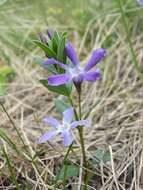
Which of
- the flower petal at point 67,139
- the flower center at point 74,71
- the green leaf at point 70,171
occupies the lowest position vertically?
the green leaf at point 70,171

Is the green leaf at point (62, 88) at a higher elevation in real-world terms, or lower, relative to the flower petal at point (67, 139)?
higher

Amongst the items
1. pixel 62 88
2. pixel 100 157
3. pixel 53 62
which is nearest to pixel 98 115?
pixel 100 157

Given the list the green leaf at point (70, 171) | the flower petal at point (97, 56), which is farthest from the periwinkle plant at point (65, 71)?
the green leaf at point (70, 171)

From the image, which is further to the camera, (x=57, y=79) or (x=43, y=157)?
(x=43, y=157)

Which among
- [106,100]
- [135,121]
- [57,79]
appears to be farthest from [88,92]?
[57,79]

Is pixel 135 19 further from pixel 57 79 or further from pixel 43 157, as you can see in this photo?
pixel 57 79

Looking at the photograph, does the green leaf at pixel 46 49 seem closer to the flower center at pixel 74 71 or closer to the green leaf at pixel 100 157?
the flower center at pixel 74 71
